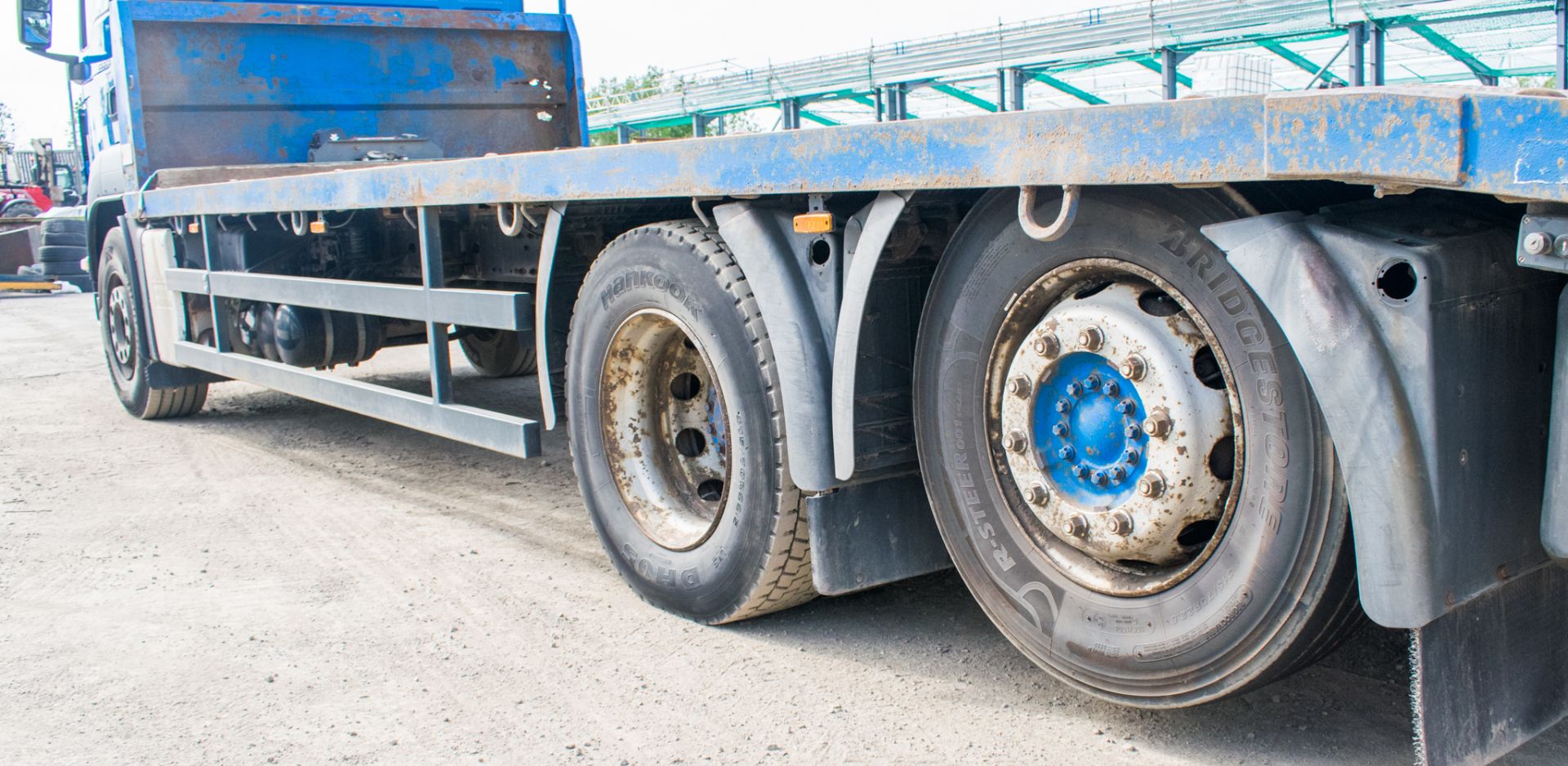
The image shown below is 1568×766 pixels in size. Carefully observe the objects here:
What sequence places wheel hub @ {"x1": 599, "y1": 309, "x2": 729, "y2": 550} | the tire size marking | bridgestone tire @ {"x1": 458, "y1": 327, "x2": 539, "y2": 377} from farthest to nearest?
1. bridgestone tire @ {"x1": 458, "y1": 327, "x2": 539, "y2": 377}
2. wheel hub @ {"x1": 599, "y1": 309, "x2": 729, "y2": 550}
3. the tire size marking

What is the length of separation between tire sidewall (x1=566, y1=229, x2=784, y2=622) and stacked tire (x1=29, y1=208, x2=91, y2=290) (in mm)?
18511

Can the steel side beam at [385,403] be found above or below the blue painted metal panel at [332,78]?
below

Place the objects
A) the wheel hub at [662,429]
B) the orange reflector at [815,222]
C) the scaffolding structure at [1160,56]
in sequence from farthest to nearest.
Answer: the scaffolding structure at [1160,56] → the wheel hub at [662,429] → the orange reflector at [815,222]

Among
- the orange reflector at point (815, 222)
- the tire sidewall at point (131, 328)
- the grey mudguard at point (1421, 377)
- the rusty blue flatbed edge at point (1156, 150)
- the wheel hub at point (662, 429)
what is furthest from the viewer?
the tire sidewall at point (131, 328)

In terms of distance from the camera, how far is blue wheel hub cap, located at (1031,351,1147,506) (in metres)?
2.46

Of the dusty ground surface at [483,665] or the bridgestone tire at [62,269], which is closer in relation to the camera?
the dusty ground surface at [483,665]

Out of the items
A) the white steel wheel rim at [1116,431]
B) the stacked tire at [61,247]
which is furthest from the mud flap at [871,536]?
the stacked tire at [61,247]

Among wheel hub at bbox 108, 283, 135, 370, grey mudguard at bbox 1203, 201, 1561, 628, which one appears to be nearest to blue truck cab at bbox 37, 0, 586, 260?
wheel hub at bbox 108, 283, 135, 370

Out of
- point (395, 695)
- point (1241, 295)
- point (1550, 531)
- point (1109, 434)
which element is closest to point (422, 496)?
point (395, 695)

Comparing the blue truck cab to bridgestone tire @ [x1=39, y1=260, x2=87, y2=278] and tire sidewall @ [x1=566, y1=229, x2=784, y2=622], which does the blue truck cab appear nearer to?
tire sidewall @ [x1=566, y1=229, x2=784, y2=622]

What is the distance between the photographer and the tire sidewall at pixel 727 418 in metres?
3.17

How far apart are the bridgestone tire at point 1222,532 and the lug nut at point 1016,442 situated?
6 cm

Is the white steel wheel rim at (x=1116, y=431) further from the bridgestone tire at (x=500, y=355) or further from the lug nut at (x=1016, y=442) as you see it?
the bridgestone tire at (x=500, y=355)

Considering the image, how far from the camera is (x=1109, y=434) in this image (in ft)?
8.18
